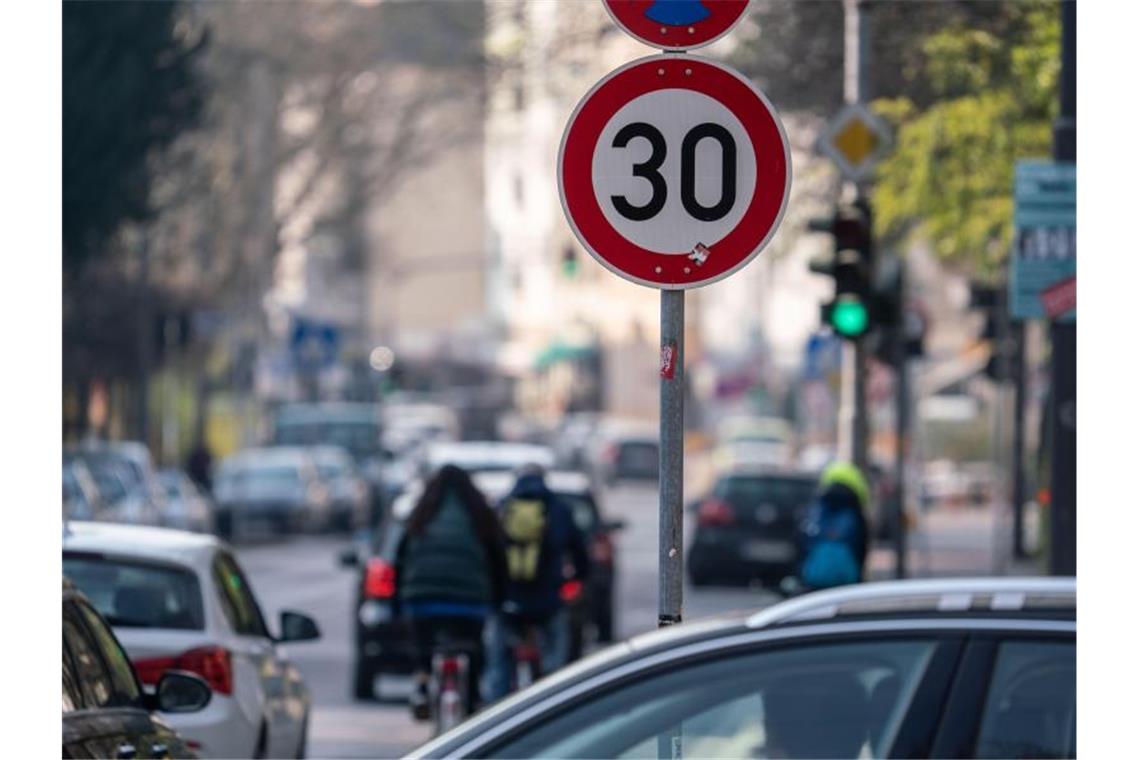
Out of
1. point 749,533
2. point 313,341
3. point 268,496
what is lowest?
point 268,496

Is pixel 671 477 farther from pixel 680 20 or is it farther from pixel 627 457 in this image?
pixel 627 457

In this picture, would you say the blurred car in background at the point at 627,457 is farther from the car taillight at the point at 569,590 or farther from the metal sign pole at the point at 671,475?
the metal sign pole at the point at 671,475

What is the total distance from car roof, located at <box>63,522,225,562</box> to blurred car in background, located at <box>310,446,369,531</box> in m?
34.5

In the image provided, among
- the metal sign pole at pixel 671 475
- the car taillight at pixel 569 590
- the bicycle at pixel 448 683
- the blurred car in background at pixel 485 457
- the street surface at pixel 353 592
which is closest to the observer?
the metal sign pole at pixel 671 475

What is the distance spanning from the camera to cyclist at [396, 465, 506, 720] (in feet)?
46.0

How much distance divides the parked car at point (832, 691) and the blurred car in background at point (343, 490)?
40.3 m

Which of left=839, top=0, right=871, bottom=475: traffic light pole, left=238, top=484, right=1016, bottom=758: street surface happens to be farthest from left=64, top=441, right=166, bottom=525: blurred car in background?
left=839, top=0, right=871, bottom=475: traffic light pole

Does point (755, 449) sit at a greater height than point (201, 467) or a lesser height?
lesser

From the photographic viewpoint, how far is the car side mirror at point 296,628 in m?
11.1

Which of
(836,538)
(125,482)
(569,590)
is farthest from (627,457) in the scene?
(569,590)

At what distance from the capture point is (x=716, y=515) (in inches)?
1179

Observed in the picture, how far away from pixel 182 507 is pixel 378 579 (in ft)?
65.6

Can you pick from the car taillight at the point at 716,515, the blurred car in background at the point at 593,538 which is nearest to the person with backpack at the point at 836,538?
the blurred car in background at the point at 593,538
